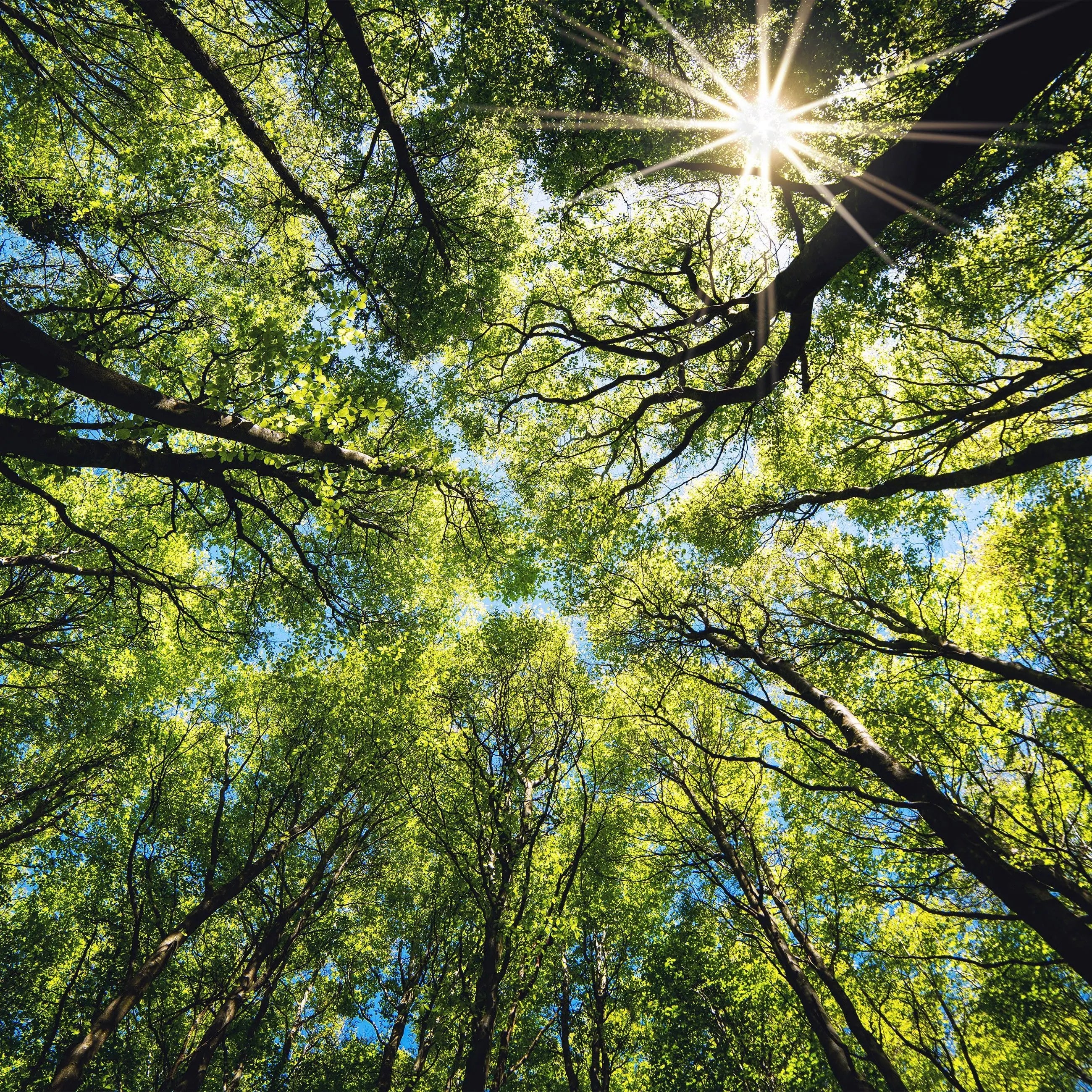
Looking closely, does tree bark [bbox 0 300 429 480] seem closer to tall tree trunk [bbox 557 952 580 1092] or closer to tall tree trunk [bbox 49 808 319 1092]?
tall tree trunk [bbox 49 808 319 1092]

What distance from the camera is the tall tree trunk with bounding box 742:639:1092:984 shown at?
4.71 metres

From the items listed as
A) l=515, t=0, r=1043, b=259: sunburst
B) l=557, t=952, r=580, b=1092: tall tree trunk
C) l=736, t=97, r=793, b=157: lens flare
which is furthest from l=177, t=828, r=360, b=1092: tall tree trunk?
l=736, t=97, r=793, b=157: lens flare

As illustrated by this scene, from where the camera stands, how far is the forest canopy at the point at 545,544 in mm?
6199

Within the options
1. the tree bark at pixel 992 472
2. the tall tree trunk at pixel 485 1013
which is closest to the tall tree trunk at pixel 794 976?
the tall tree trunk at pixel 485 1013

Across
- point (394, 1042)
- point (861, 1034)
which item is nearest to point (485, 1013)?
point (861, 1034)

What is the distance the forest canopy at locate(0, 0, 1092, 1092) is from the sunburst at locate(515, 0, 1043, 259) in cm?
10

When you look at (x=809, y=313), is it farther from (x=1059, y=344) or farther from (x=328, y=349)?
(x=1059, y=344)

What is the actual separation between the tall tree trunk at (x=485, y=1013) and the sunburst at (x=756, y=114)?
451 inches

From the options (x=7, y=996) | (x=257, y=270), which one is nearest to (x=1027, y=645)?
(x=257, y=270)

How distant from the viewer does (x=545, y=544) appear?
12547mm

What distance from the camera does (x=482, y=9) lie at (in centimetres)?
803

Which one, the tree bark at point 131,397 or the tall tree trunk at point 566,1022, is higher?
the tree bark at point 131,397

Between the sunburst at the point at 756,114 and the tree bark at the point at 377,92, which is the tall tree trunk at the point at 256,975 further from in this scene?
the sunburst at the point at 756,114

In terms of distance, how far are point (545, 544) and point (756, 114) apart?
9.16 m
